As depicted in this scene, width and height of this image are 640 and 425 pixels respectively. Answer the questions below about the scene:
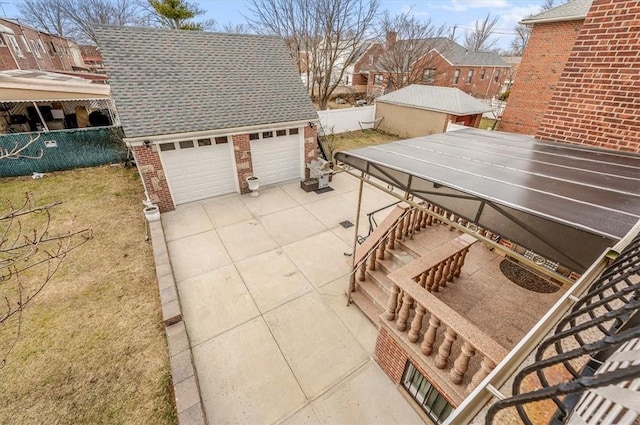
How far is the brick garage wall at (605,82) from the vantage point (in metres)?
3.60

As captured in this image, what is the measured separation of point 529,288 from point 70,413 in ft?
24.3

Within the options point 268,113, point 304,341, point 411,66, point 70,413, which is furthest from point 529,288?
point 411,66

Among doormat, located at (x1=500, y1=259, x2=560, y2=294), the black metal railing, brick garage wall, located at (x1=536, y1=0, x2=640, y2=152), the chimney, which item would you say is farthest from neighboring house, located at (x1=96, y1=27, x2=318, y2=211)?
the chimney

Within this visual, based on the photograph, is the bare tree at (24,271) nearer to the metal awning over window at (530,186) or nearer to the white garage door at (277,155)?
the metal awning over window at (530,186)

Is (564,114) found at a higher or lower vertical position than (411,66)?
lower

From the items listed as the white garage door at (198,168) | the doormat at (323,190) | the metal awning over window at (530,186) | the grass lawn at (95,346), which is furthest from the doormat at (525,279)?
the white garage door at (198,168)

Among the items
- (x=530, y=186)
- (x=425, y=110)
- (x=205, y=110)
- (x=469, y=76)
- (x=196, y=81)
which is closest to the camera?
(x=530, y=186)

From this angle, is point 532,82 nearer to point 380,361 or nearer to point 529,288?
point 529,288

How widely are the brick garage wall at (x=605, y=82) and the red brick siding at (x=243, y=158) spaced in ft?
27.8

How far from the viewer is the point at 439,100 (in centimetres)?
1591

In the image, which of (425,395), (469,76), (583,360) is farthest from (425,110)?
(469,76)

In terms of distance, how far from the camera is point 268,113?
32.9 feet

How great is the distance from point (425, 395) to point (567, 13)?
18.1 metres

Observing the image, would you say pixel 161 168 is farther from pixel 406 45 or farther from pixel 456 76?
pixel 456 76
